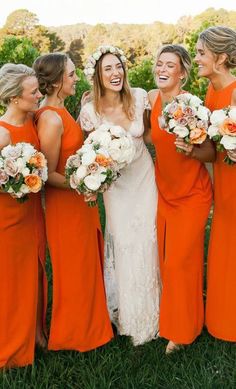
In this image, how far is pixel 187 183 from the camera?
4.22 meters

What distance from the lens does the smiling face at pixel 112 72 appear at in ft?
14.3

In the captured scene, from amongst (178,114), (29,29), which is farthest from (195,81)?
(29,29)

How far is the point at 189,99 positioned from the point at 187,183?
82 centimetres

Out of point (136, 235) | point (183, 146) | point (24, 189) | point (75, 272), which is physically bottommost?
point (75, 272)

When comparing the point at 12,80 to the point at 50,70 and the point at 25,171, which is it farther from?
the point at 25,171

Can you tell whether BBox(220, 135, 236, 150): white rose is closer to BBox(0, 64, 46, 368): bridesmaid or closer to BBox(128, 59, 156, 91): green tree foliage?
BBox(0, 64, 46, 368): bridesmaid

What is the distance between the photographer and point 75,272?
4.27m

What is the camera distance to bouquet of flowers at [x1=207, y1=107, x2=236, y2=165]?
348 cm

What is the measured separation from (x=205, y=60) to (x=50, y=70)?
123 cm

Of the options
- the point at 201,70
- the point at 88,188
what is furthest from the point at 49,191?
the point at 201,70

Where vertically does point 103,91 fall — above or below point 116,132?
above

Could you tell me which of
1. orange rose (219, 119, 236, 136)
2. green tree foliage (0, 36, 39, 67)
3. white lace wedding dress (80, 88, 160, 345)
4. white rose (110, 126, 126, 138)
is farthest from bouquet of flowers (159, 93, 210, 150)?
green tree foliage (0, 36, 39, 67)

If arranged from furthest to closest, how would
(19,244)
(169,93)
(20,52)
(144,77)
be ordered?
(144,77), (20,52), (169,93), (19,244)

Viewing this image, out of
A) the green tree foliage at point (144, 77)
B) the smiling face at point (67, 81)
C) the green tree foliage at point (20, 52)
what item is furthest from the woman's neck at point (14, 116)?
the green tree foliage at point (144, 77)
